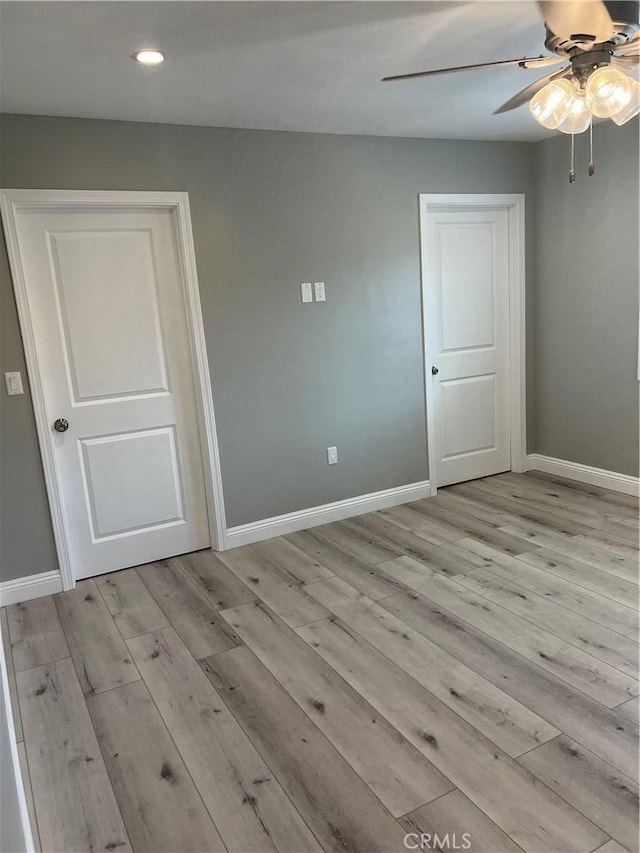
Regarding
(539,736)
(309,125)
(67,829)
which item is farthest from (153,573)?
(309,125)

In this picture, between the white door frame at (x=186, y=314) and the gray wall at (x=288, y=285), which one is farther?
the gray wall at (x=288, y=285)

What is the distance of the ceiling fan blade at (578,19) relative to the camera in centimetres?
177

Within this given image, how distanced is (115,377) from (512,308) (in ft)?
9.75

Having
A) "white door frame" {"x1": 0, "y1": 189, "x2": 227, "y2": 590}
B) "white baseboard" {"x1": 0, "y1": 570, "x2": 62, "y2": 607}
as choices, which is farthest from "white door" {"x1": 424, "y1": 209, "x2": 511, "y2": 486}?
"white baseboard" {"x1": 0, "y1": 570, "x2": 62, "y2": 607}

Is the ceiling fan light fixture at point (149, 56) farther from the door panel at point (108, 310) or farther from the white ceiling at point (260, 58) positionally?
the door panel at point (108, 310)

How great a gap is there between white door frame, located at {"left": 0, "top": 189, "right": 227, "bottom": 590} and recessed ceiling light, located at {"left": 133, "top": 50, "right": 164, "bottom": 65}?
919 millimetres

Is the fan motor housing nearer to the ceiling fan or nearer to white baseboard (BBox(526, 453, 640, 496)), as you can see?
the ceiling fan

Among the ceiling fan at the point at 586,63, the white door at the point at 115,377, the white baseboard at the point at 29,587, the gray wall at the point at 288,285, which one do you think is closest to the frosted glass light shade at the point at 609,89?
the ceiling fan at the point at 586,63

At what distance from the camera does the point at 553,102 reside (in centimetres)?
210

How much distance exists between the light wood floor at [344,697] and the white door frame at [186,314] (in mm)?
305

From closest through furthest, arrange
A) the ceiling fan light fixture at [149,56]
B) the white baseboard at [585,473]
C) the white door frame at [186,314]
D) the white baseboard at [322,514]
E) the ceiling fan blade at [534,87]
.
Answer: the ceiling fan blade at [534,87], the ceiling fan light fixture at [149,56], the white door frame at [186,314], the white baseboard at [322,514], the white baseboard at [585,473]

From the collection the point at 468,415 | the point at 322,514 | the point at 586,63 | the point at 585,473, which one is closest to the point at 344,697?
the point at 322,514

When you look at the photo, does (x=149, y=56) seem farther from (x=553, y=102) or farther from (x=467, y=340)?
(x=467, y=340)

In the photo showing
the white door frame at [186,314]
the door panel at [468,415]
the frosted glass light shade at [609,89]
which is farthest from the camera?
the door panel at [468,415]
